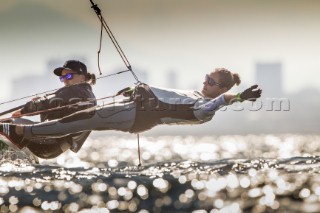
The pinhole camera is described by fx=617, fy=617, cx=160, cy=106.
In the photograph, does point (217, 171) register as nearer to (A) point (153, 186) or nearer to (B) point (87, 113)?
(A) point (153, 186)

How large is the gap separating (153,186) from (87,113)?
276cm

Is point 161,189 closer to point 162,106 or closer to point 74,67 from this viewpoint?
point 162,106

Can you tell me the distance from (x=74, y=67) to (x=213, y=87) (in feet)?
15.9

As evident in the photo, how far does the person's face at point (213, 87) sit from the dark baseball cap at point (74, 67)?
448 centimetres

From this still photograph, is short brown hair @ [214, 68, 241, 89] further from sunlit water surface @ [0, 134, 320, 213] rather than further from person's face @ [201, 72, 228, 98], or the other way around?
sunlit water surface @ [0, 134, 320, 213]

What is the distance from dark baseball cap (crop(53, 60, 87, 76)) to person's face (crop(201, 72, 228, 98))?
4477 millimetres

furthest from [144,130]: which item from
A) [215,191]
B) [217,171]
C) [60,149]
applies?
[217,171]

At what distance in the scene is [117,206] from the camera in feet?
47.7

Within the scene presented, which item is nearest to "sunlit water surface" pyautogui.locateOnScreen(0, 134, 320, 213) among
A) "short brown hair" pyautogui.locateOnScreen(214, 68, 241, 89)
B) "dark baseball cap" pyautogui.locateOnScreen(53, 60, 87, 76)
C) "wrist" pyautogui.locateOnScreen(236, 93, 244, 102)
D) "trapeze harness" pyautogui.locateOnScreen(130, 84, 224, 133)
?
"trapeze harness" pyautogui.locateOnScreen(130, 84, 224, 133)

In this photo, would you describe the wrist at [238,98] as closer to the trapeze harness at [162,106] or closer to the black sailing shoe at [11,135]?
the trapeze harness at [162,106]

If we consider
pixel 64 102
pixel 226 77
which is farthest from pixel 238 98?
pixel 64 102

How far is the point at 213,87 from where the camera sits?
1584cm

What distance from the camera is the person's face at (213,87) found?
15773 millimetres

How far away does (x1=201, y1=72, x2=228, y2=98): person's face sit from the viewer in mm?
15773
